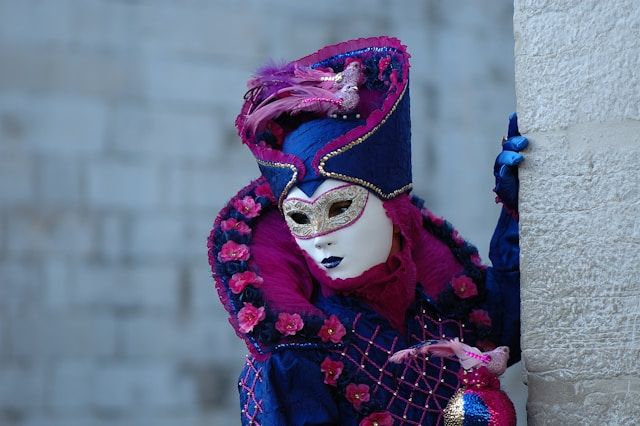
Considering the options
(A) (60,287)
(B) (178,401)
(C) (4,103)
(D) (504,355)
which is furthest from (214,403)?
(D) (504,355)

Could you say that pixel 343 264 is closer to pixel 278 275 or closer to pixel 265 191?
pixel 278 275

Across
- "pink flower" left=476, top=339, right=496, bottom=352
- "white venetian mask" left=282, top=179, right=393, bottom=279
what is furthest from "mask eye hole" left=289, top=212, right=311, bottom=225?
"pink flower" left=476, top=339, right=496, bottom=352

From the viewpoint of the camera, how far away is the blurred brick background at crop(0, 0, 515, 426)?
484cm

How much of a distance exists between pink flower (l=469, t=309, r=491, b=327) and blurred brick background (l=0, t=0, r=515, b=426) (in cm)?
217

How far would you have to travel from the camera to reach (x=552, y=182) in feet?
8.52

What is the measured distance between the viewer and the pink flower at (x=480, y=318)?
3045mm

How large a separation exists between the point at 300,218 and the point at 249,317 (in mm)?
272

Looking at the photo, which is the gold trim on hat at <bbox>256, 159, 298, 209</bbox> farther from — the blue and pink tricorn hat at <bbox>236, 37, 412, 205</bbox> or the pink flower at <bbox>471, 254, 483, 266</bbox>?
the pink flower at <bbox>471, 254, 483, 266</bbox>

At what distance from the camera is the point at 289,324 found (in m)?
2.85

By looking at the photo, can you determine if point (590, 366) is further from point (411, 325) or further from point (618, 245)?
point (411, 325)

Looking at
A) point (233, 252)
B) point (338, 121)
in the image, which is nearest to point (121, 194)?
point (233, 252)

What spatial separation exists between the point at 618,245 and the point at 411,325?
0.69 m

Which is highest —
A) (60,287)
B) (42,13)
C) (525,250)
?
(42,13)

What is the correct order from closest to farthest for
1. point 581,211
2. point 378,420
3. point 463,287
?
1. point 581,211
2. point 378,420
3. point 463,287
